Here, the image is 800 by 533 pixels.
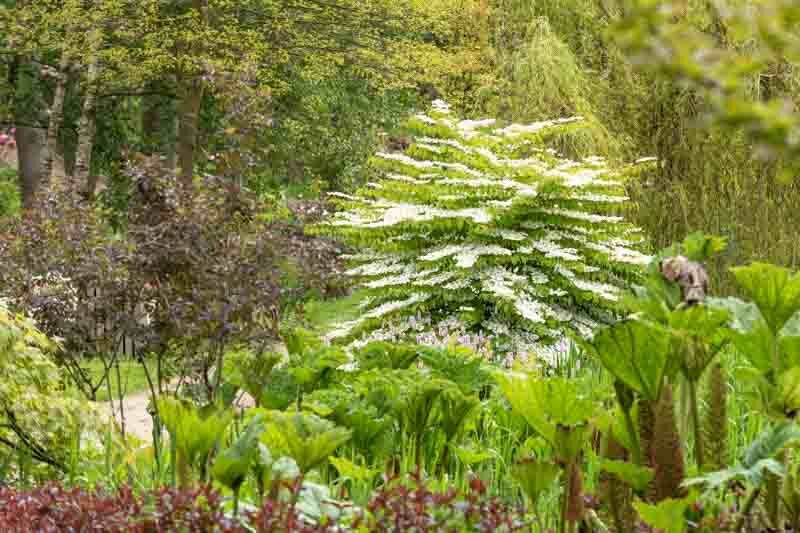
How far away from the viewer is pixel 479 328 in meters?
8.16

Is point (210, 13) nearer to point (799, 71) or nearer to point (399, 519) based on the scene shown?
point (799, 71)

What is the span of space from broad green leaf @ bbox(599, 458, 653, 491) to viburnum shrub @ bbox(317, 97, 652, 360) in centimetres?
539

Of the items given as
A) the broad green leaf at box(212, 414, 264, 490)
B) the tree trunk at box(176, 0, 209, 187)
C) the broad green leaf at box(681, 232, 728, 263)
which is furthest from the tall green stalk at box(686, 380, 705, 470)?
the tree trunk at box(176, 0, 209, 187)

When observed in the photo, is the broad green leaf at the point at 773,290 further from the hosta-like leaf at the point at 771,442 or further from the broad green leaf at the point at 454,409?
the broad green leaf at the point at 454,409

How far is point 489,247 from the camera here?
7992mm

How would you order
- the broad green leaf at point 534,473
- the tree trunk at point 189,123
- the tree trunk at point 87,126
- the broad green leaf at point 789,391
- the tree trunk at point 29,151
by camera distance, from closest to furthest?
1. the broad green leaf at point 789,391
2. the broad green leaf at point 534,473
3. the tree trunk at point 87,126
4. the tree trunk at point 189,123
5. the tree trunk at point 29,151

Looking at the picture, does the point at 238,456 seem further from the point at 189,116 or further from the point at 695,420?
the point at 189,116

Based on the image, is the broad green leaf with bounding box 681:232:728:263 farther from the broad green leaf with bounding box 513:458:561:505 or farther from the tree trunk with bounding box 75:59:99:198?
the tree trunk with bounding box 75:59:99:198

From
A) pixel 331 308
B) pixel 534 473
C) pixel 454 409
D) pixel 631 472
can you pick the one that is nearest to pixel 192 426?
pixel 534 473

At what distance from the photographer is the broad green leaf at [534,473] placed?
7.56 feet

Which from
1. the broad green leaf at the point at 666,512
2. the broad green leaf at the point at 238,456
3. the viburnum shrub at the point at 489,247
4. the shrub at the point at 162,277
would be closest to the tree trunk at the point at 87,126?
the viburnum shrub at the point at 489,247

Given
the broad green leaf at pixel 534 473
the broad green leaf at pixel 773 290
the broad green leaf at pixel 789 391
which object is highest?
the broad green leaf at pixel 773 290

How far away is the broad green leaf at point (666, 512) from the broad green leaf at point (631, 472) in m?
0.07

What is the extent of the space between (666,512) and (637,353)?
294mm
